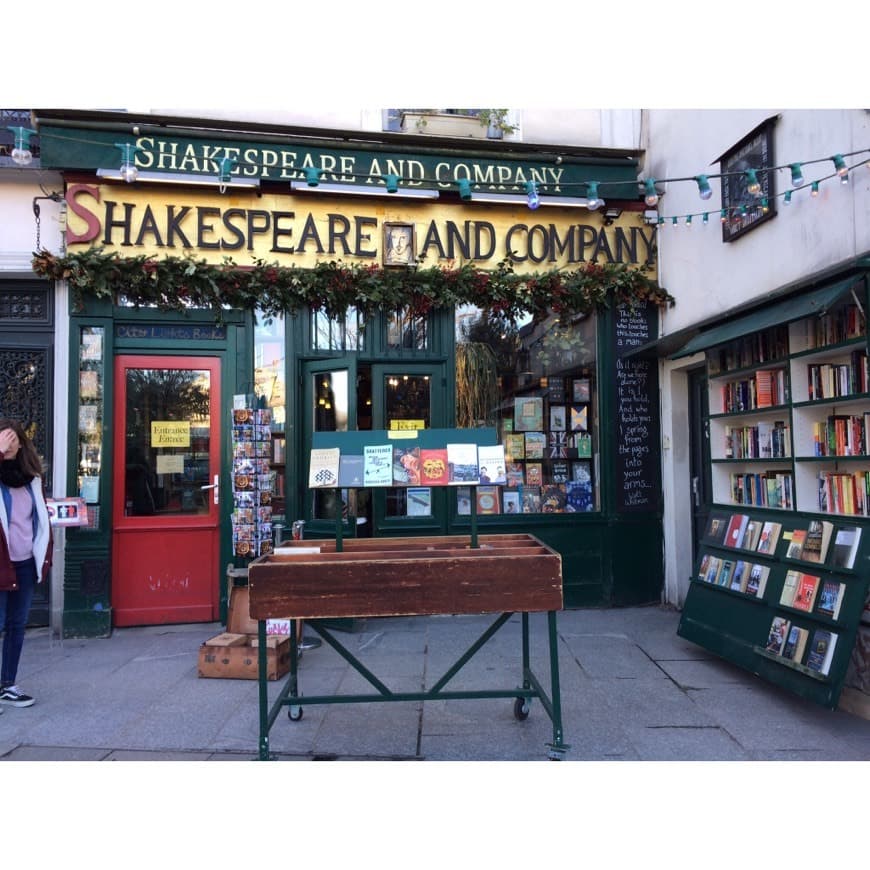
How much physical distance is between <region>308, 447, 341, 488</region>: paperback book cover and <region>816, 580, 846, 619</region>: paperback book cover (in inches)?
125

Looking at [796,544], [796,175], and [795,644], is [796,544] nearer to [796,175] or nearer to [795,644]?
[795,644]

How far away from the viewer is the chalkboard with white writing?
266 inches

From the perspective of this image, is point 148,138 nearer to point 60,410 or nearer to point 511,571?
point 60,410

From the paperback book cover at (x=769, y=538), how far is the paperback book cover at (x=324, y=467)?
3198 millimetres

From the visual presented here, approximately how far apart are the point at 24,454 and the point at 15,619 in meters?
1.14

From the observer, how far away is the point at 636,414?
6.82 m

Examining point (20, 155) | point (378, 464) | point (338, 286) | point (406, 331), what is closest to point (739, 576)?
point (378, 464)

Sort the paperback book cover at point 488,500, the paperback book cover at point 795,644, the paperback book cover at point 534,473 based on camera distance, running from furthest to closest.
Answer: the paperback book cover at point 534,473, the paperback book cover at point 488,500, the paperback book cover at point 795,644

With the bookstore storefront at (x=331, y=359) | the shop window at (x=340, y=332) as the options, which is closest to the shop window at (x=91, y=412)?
the bookstore storefront at (x=331, y=359)

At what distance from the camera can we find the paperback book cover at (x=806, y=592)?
161 inches

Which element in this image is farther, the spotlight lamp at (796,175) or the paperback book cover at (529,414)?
the paperback book cover at (529,414)

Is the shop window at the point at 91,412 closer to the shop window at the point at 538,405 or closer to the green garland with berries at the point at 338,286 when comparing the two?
the green garland with berries at the point at 338,286

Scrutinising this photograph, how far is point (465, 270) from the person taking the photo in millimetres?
6402

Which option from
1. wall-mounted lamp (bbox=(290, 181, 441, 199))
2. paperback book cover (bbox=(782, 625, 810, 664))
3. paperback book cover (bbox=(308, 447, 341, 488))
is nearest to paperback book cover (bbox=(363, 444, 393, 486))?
paperback book cover (bbox=(308, 447, 341, 488))
